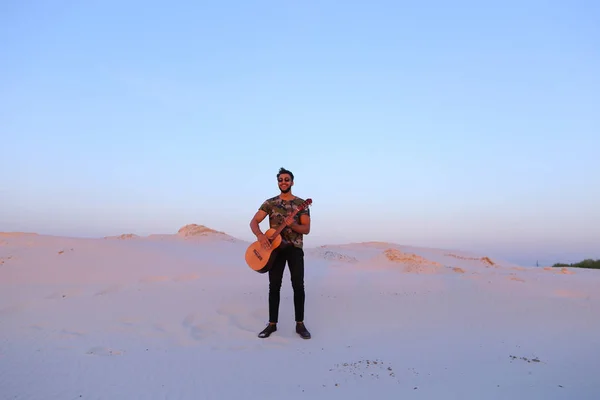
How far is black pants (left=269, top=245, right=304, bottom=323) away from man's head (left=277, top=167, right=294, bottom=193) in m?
0.79

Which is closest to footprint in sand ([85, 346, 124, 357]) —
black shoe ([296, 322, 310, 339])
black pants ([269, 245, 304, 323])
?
black pants ([269, 245, 304, 323])

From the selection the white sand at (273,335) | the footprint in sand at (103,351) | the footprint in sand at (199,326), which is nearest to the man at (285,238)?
the white sand at (273,335)

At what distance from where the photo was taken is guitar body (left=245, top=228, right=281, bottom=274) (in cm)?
609

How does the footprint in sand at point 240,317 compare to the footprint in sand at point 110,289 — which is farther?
the footprint in sand at point 110,289

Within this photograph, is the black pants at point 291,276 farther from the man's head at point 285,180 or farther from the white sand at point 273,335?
the man's head at point 285,180

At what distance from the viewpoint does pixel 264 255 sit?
20.1ft

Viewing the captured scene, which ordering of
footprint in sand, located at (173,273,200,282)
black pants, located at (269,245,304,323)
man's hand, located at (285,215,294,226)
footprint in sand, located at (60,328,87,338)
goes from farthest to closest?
footprint in sand, located at (173,273,200,282)
black pants, located at (269,245,304,323)
man's hand, located at (285,215,294,226)
footprint in sand, located at (60,328,87,338)

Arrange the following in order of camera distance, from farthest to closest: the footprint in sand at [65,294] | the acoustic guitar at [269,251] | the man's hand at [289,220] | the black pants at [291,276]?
the footprint in sand at [65,294], the black pants at [291,276], the acoustic guitar at [269,251], the man's hand at [289,220]

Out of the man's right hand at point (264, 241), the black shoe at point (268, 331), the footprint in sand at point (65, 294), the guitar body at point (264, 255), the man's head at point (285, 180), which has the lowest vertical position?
the black shoe at point (268, 331)

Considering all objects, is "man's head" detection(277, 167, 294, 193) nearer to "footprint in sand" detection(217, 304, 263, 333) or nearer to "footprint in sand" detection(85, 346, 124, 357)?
"footprint in sand" detection(217, 304, 263, 333)

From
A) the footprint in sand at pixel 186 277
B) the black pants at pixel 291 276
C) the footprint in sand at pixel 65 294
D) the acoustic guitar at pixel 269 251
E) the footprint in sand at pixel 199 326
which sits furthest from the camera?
the footprint in sand at pixel 186 277

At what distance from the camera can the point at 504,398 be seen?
390cm

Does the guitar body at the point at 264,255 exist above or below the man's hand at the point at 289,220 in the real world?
below

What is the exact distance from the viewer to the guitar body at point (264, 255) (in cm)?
609
